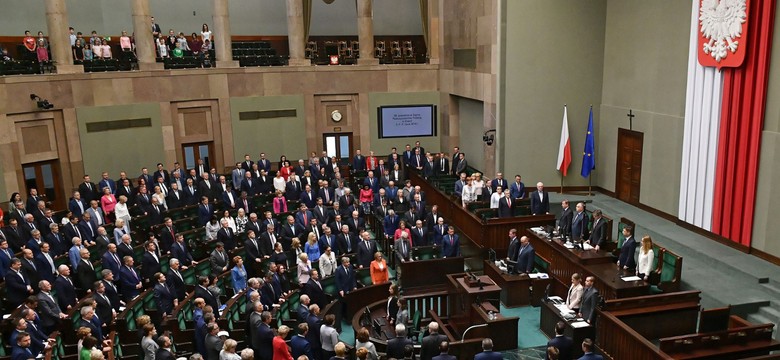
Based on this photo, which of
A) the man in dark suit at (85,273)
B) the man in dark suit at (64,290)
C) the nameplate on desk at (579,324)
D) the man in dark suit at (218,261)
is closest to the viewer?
the nameplate on desk at (579,324)

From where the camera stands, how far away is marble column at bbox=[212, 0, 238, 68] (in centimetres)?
1797

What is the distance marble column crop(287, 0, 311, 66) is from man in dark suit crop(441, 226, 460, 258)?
9.30m

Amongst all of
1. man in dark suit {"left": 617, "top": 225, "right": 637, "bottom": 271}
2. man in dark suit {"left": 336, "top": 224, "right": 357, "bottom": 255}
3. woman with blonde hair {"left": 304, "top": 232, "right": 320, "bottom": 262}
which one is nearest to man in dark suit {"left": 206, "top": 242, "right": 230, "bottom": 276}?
woman with blonde hair {"left": 304, "top": 232, "right": 320, "bottom": 262}

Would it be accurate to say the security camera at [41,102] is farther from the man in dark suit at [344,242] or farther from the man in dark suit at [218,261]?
the man in dark suit at [344,242]

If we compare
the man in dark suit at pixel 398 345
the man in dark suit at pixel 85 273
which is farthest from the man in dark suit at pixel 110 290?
the man in dark suit at pixel 398 345

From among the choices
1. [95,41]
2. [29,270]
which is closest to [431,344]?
[29,270]

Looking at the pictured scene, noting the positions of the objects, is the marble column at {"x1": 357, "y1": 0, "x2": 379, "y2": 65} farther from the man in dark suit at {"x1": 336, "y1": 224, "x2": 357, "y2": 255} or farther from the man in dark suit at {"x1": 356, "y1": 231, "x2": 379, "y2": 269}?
the man in dark suit at {"x1": 356, "y1": 231, "x2": 379, "y2": 269}

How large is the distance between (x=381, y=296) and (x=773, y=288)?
20.6 feet

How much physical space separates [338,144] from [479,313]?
11463 millimetres

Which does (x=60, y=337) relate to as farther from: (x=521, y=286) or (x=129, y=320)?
(x=521, y=286)

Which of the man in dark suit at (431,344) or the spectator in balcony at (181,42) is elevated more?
the spectator in balcony at (181,42)

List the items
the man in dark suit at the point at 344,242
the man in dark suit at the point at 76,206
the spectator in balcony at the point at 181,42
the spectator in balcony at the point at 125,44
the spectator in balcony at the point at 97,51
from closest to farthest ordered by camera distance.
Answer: the man in dark suit at the point at 344,242
the man in dark suit at the point at 76,206
the spectator in balcony at the point at 97,51
the spectator in balcony at the point at 125,44
the spectator in balcony at the point at 181,42

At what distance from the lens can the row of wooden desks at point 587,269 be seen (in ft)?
31.8

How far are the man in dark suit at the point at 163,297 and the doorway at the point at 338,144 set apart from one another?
11033 mm
